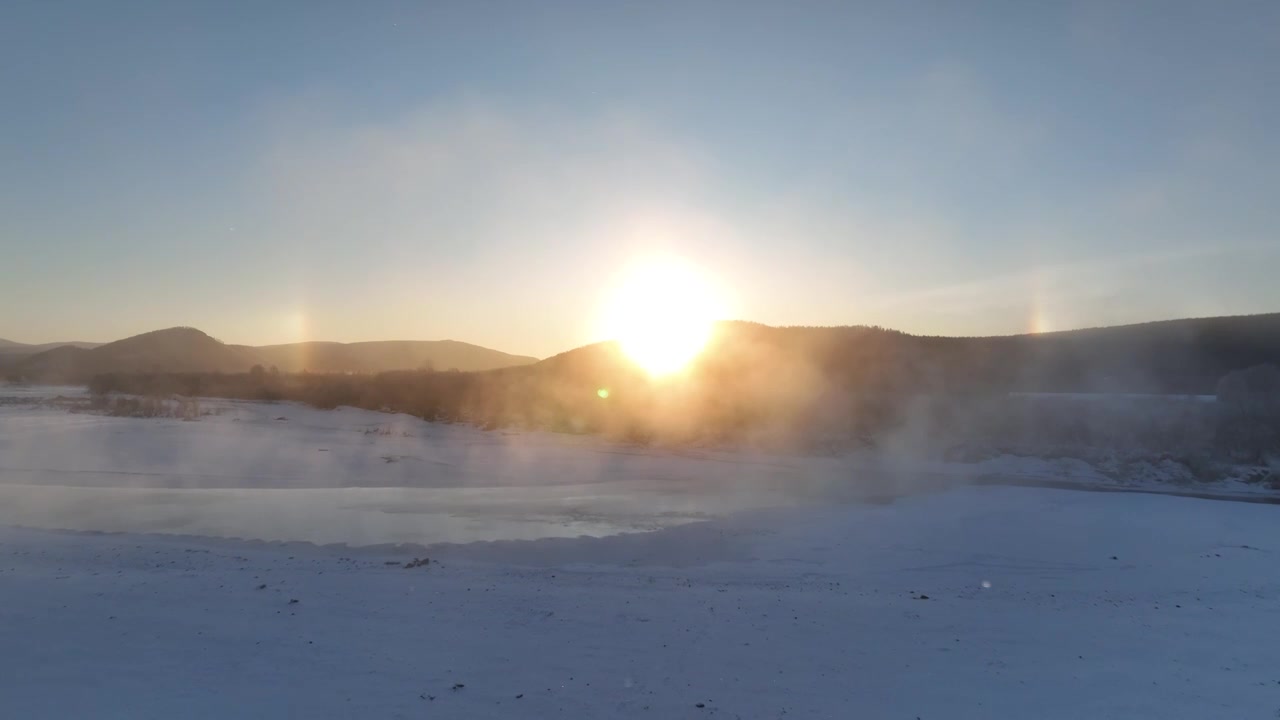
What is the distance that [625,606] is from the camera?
8.39 meters

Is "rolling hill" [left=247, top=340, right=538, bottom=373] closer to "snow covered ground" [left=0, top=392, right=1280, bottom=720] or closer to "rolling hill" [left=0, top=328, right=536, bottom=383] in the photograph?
"rolling hill" [left=0, top=328, right=536, bottom=383]

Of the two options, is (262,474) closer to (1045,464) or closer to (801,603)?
(801,603)

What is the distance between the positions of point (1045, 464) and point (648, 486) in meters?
15.6

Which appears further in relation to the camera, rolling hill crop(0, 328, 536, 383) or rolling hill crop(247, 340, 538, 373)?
rolling hill crop(247, 340, 538, 373)

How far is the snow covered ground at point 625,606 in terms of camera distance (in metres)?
6.10

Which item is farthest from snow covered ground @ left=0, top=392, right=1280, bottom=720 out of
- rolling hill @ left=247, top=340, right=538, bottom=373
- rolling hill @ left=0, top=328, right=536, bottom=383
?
rolling hill @ left=247, top=340, right=538, bottom=373

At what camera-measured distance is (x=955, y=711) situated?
592 cm

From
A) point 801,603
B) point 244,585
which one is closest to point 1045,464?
point 801,603

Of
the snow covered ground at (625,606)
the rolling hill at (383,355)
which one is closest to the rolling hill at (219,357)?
the rolling hill at (383,355)

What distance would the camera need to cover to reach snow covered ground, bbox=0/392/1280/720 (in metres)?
6.10

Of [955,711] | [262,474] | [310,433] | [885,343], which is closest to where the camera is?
[955,711]

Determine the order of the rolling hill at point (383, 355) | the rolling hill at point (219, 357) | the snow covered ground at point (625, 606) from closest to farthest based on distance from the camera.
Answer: the snow covered ground at point (625, 606), the rolling hill at point (219, 357), the rolling hill at point (383, 355)

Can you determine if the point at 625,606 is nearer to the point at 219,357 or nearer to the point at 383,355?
the point at 219,357

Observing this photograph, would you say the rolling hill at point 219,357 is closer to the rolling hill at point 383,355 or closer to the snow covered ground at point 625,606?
the rolling hill at point 383,355
